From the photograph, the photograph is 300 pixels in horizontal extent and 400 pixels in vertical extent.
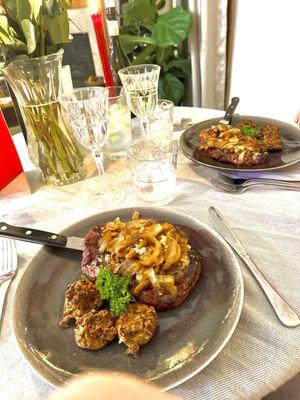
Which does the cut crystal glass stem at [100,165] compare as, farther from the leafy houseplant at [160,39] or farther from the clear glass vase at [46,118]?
the leafy houseplant at [160,39]

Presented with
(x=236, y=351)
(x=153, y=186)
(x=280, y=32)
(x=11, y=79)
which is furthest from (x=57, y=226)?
(x=280, y=32)

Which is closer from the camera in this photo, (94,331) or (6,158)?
(94,331)

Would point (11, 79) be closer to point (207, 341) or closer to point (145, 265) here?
point (145, 265)

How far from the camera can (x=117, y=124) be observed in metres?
1.10

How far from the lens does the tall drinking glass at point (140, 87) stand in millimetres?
1009

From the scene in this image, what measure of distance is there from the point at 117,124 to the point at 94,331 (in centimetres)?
76

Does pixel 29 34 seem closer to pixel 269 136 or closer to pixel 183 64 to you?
pixel 269 136

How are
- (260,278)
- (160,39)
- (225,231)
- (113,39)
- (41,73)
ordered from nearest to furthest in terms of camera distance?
(260,278)
(225,231)
(41,73)
(113,39)
(160,39)

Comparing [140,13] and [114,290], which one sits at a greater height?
[140,13]

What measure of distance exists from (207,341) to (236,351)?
0.05m

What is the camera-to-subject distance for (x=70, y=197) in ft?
3.05

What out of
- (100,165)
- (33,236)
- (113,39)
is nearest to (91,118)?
(100,165)

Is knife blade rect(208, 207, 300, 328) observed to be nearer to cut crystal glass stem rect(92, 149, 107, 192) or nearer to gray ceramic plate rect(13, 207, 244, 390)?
gray ceramic plate rect(13, 207, 244, 390)

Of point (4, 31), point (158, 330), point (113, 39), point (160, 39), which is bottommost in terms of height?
point (158, 330)
